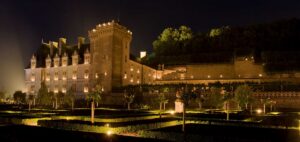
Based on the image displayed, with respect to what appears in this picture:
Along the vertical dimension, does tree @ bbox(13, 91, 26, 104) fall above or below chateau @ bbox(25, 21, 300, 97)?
below

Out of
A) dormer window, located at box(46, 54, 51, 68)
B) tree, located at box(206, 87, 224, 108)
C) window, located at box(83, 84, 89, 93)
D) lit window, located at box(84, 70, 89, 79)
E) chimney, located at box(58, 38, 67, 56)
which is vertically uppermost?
chimney, located at box(58, 38, 67, 56)

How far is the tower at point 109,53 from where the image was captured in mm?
83812

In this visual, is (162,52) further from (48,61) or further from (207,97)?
(207,97)

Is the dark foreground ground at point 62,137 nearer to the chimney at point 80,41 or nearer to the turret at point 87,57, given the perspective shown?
the turret at point 87,57

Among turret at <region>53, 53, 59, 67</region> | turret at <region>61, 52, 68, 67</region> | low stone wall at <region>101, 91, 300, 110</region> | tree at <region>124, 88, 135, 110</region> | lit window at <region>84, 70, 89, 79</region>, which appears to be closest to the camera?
low stone wall at <region>101, 91, 300, 110</region>

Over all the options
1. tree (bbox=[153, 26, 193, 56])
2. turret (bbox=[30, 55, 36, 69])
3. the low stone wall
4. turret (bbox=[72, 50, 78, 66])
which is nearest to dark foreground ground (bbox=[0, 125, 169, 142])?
the low stone wall

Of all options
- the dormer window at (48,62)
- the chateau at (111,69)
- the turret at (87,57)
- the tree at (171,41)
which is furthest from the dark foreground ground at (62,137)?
the tree at (171,41)

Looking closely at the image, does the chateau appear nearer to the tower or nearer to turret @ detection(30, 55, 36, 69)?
the tower

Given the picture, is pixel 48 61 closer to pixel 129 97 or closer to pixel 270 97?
pixel 129 97

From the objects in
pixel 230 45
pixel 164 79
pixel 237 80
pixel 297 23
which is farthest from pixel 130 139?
pixel 297 23

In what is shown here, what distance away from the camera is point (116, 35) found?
8519 centimetres

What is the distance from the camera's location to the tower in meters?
83.8

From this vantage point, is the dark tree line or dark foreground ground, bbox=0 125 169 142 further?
the dark tree line

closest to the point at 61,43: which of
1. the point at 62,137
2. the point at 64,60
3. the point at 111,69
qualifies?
the point at 64,60
